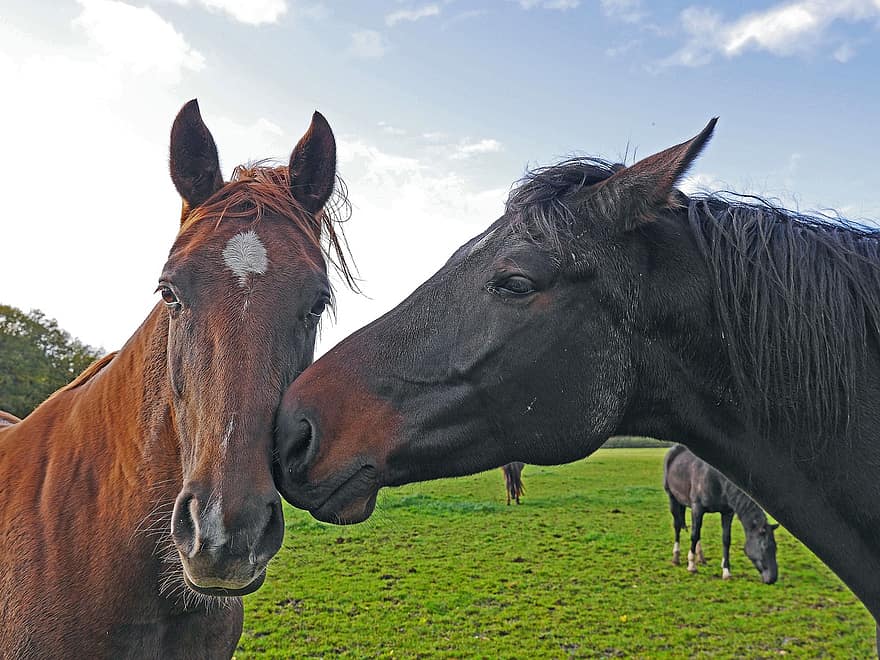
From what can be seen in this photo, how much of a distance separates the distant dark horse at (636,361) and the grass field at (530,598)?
2453 millimetres

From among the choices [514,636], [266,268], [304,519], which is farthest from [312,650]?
[304,519]

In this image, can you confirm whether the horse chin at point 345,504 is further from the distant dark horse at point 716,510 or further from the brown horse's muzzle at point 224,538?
the distant dark horse at point 716,510

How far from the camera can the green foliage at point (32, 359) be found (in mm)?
27969

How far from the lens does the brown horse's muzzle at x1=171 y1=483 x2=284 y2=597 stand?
5.91 ft

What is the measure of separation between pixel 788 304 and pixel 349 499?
172cm

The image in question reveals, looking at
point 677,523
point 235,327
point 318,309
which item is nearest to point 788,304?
point 318,309

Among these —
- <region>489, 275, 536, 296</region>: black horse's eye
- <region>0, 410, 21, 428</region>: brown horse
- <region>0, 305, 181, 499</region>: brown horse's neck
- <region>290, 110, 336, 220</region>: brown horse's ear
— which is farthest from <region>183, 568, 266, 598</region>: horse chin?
<region>0, 410, 21, 428</region>: brown horse

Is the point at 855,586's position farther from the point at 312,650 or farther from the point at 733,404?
the point at 312,650

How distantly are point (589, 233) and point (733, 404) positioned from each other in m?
0.85

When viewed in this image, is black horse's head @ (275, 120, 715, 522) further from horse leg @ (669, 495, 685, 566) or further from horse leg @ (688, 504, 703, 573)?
horse leg @ (669, 495, 685, 566)

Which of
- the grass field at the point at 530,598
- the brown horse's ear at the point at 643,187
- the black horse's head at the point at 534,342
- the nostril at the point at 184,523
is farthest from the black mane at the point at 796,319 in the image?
the grass field at the point at 530,598

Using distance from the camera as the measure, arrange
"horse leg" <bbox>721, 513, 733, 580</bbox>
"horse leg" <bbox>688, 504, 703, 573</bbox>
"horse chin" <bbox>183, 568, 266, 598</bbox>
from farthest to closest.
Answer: "horse leg" <bbox>688, 504, 703, 573</bbox> → "horse leg" <bbox>721, 513, 733, 580</bbox> → "horse chin" <bbox>183, 568, 266, 598</bbox>

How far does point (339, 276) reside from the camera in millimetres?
3172

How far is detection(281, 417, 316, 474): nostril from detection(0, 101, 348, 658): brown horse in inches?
3.4
